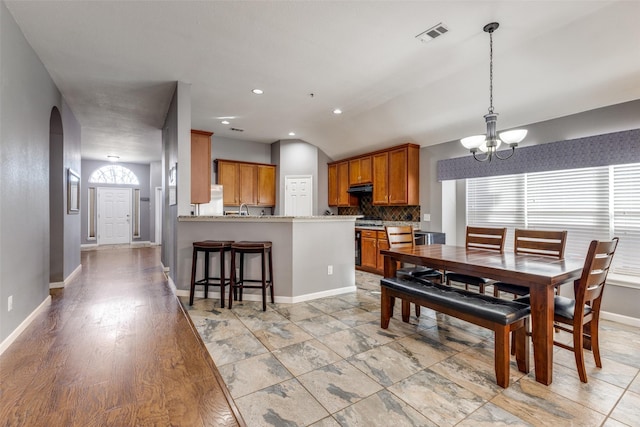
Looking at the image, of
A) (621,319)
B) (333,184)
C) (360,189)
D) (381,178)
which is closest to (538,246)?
(621,319)

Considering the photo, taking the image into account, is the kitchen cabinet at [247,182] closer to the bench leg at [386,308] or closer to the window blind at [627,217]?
the bench leg at [386,308]

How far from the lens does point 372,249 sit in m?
5.62

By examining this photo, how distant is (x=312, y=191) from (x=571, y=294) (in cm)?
490

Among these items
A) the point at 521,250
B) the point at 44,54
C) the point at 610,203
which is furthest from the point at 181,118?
the point at 610,203

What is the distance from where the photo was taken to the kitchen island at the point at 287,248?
3789mm

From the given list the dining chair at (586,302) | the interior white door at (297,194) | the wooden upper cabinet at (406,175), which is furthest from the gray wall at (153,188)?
the dining chair at (586,302)

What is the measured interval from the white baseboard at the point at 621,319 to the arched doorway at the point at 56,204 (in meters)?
7.06

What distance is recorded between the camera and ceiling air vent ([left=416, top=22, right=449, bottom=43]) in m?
2.75

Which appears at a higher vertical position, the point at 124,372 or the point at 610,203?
the point at 610,203

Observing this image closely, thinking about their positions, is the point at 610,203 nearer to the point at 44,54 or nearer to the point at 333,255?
the point at 333,255

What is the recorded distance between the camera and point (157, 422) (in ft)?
5.36

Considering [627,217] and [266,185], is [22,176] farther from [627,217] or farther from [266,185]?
[627,217]

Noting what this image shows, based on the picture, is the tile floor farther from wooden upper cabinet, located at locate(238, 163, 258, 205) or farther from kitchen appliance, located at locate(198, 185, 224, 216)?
wooden upper cabinet, located at locate(238, 163, 258, 205)

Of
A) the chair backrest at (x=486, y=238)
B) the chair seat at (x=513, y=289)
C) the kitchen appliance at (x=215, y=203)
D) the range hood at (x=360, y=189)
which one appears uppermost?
the range hood at (x=360, y=189)
